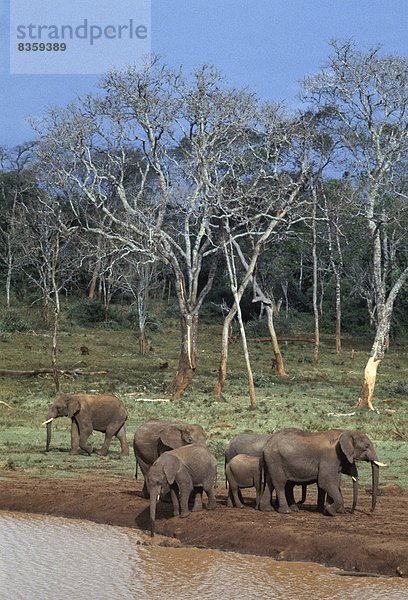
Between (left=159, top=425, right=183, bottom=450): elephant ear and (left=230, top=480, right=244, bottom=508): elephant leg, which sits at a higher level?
(left=159, top=425, right=183, bottom=450): elephant ear

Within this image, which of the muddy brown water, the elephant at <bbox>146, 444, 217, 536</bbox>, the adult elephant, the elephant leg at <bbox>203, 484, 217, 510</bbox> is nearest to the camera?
the muddy brown water

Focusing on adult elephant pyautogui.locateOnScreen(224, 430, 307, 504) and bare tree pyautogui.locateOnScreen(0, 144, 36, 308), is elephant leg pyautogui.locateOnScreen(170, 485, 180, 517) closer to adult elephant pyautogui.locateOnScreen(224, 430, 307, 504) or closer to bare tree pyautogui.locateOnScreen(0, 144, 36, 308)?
adult elephant pyautogui.locateOnScreen(224, 430, 307, 504)

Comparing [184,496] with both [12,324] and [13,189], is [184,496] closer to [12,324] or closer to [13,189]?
[12,324]

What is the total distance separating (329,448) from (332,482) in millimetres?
427

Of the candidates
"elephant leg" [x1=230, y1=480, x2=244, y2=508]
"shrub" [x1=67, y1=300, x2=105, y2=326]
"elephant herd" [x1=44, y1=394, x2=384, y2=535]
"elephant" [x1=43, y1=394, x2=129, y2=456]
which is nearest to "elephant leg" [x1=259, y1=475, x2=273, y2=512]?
"elephant herd" [x1=44, y1=394, x2=384, y2=535]

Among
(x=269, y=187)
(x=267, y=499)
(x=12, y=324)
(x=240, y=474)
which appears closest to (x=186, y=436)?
(x=240, y=474)

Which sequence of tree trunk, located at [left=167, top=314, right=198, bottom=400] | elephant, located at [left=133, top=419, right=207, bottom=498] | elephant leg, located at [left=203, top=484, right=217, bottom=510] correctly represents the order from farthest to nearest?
tree trunk, located at [left=167, top=314, right=198, bottom=400], elephant, located at [left=133, top=419, right=207, bottom=498], elephant leg, located at [left=203, top=484, right=217, bottom=510]

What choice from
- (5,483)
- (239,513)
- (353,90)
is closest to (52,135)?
(353,90)

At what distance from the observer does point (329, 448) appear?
1230 centimetres

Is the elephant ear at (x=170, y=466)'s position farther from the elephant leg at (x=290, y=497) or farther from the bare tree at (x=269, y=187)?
the bare tree at (x=269, y=187)

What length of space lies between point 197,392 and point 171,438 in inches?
745

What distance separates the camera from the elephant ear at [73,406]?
18672mm

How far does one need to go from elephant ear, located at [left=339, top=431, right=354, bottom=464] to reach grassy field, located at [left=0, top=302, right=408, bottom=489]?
3631mm

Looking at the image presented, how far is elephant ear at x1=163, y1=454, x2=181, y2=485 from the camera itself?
11.9 m
